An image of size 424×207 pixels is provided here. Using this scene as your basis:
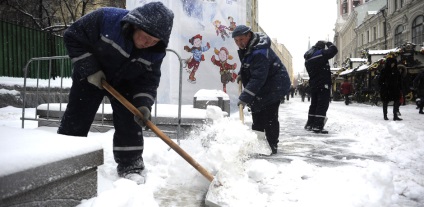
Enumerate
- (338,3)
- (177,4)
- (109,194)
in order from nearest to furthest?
(109,194)
(177,4)
(338,3)

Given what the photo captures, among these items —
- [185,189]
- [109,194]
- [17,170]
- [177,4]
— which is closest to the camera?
[17,170]

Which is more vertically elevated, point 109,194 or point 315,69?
point 315,69

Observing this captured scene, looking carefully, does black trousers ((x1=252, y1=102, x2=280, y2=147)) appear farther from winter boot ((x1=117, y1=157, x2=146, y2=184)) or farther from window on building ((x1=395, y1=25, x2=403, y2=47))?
window on building ((x1=395, y1=25, x2=403, y2=47))

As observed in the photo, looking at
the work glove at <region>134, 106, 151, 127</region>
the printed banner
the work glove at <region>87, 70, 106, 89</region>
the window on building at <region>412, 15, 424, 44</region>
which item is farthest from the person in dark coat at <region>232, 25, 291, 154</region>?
the window on building at <region>412, 15, 424, 44</region>

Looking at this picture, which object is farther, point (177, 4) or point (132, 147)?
point (177, 4)

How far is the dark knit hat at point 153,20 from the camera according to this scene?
228 cm

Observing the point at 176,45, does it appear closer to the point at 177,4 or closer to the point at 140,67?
the point at 177,4

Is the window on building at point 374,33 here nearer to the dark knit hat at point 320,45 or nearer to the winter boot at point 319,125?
the dark knit hat at point 320,45

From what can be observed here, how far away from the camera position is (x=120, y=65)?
264 centimetres

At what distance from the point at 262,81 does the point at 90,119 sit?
2.05m

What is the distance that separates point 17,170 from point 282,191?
6.21ft

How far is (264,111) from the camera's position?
412 cm

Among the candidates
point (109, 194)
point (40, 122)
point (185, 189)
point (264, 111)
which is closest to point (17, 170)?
point (109, 194)

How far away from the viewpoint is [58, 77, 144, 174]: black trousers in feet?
8.83
